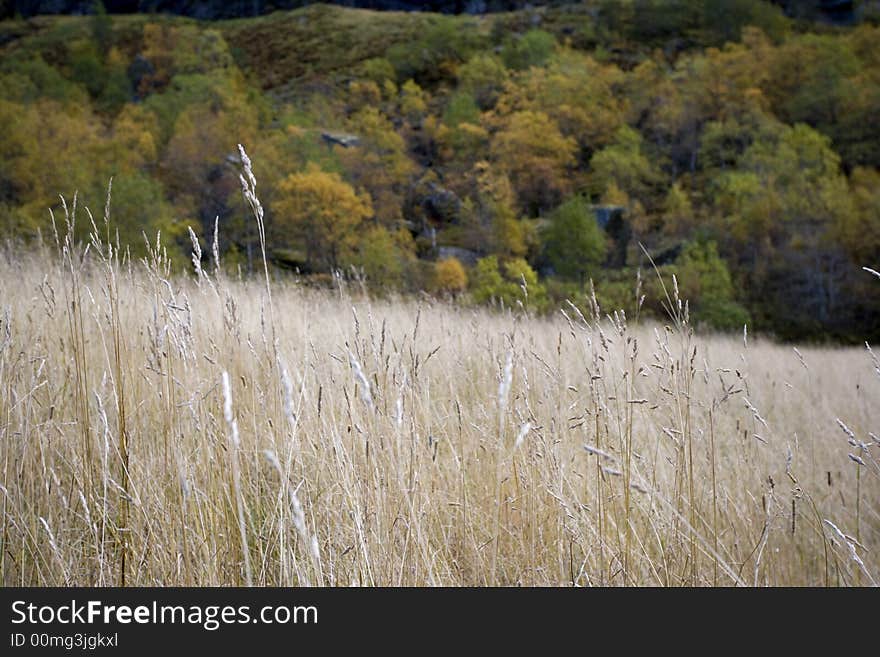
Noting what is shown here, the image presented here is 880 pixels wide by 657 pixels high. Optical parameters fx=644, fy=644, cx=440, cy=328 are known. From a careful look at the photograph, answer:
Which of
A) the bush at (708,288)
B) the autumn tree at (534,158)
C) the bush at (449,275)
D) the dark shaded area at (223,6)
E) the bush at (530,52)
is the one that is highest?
the dark shaded area at (223,6)

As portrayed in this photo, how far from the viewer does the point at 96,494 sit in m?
1.92

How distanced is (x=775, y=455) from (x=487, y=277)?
1075 inches

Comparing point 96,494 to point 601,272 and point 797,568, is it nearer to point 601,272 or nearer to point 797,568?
point 797,568

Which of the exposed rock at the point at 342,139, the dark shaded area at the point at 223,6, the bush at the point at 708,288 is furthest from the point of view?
the dark shaded area at the point at 223,6

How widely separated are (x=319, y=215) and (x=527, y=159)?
58.1ft

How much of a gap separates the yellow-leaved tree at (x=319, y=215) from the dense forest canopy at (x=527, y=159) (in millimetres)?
153

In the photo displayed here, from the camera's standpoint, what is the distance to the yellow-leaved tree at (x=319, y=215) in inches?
1378

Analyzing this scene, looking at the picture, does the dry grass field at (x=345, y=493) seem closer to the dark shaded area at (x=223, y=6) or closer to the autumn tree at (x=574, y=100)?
the autumn tree at (x=574, y=100)

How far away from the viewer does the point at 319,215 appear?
3522 centimetres

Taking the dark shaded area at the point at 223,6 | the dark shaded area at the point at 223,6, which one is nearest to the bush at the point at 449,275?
the dark shaded area at the point at 223,6

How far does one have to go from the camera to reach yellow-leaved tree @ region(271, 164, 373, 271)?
115 ft

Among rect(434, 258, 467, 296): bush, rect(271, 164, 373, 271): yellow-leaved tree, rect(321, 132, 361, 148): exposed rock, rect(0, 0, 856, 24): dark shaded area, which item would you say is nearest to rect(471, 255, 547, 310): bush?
rect(434, 258, 467, 296): bush

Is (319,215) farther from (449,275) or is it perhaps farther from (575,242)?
(575,242)
